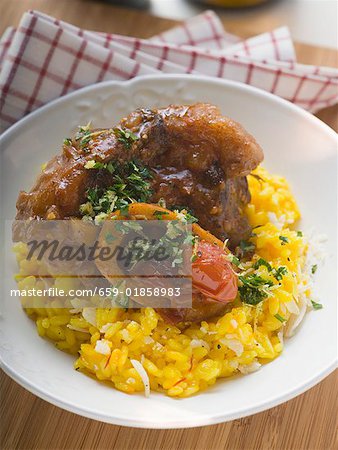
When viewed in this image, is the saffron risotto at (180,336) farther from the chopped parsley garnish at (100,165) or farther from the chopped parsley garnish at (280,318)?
the chopped parsley garnish at (100,165)

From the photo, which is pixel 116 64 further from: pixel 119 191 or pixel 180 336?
pixel 180 336

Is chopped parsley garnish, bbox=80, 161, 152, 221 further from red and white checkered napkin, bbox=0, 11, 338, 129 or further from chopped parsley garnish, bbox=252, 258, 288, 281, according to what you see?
red and white checkered napkin, bbox=0, 11, 338, 129

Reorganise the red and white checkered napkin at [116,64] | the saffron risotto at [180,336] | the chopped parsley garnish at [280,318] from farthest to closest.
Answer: the red and white checkered napkin at [116,64] < the chopped parsley garnish at [280,318] < the saffron risotto at [180,336]

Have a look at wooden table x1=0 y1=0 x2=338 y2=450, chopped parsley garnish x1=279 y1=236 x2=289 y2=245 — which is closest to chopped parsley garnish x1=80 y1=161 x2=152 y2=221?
chopped parsley garnish x1=279 y1=236 x2=289 y2=245

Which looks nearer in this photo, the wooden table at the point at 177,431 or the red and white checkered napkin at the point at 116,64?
the wooden table at the point at 177,431

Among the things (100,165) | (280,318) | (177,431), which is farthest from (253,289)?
(100,165)

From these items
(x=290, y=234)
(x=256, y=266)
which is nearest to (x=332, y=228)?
(x=290, y=234)

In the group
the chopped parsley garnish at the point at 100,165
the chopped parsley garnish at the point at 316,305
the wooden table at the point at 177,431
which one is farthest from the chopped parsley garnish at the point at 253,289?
the chopped parsley garnish at the point at 100,165
